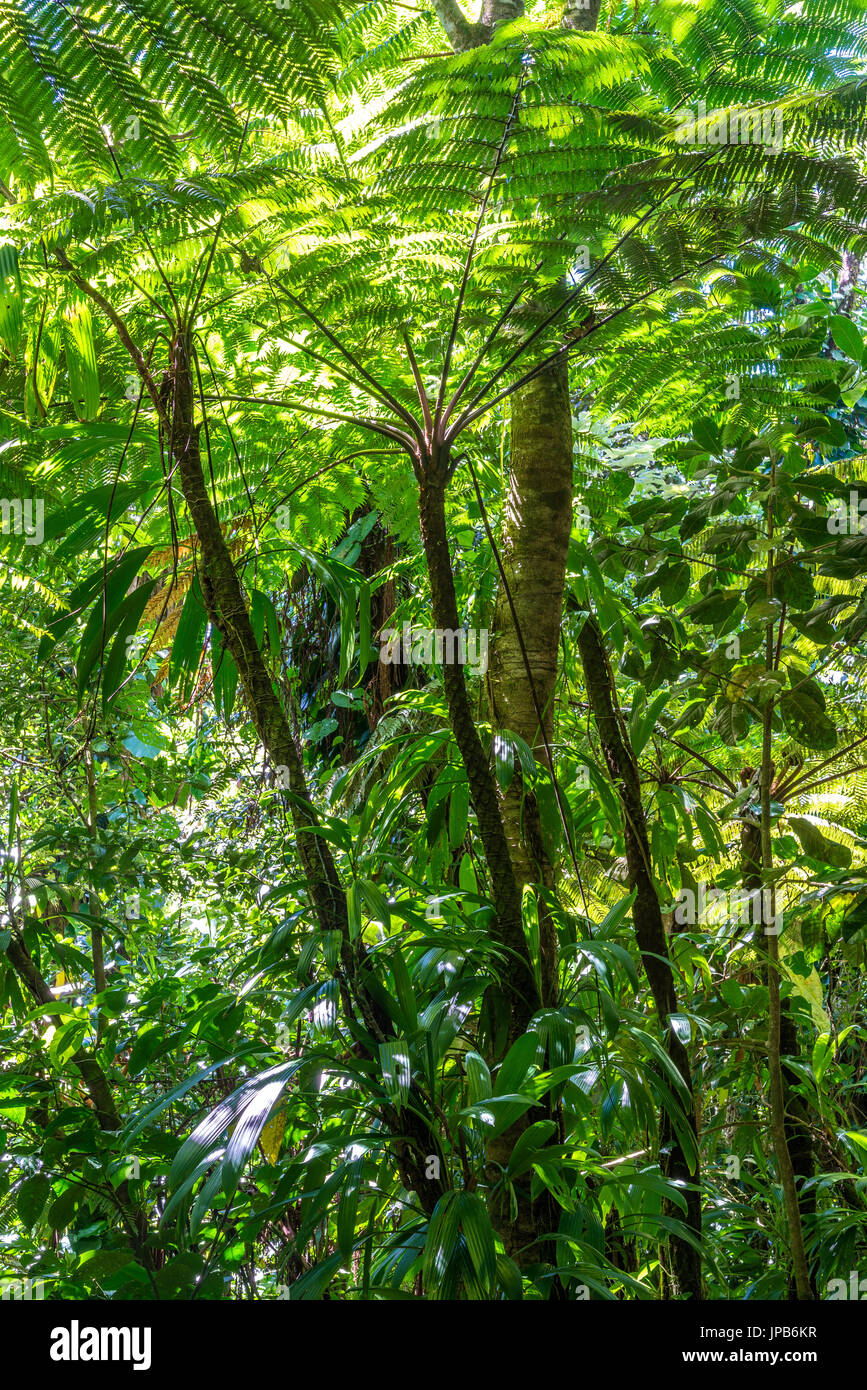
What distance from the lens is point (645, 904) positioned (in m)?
1.87

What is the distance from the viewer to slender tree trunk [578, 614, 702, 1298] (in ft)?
5.50

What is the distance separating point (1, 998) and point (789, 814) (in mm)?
1548

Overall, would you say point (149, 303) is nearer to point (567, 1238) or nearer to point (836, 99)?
point (836, 99)

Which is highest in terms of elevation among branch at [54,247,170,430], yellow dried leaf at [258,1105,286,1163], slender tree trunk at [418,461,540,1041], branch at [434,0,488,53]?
branch at [434,0,488,53]

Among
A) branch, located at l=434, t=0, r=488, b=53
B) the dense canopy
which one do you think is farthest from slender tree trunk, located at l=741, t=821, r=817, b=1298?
branch, located at l=434, t=0, r=488, b=53

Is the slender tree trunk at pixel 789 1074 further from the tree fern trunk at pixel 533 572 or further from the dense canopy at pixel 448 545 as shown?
the tree fern trunk at pixel 533 572

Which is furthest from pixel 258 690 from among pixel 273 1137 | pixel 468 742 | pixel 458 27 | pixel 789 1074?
pixel 789 1074

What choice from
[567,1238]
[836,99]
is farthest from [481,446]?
[567,1238]

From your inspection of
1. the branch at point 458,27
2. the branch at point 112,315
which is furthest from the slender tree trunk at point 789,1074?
the branch at point 458,27

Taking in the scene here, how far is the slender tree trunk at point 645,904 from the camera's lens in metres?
1.68

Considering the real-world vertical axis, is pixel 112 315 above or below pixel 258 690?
above

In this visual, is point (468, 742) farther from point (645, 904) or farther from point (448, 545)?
point (645, 904)

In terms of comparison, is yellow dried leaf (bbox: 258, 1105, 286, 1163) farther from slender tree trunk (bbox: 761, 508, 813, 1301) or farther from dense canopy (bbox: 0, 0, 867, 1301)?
slender tree trunk (bbox: 761, 508, 813, 1301)

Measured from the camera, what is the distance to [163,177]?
1.13 m
